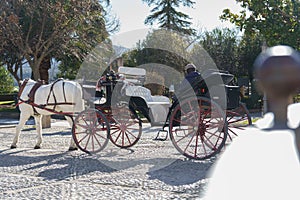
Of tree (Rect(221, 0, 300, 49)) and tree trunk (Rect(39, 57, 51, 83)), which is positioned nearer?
tree (Rect(221, 0, 300, 49))

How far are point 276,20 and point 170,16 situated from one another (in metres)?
22.8

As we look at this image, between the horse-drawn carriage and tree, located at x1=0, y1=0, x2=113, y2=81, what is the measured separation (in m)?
10.7

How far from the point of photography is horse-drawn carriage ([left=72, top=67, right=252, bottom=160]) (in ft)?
21.9

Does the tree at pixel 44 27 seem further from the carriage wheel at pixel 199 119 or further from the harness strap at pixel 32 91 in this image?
the carriage wheel at pixel 199 119

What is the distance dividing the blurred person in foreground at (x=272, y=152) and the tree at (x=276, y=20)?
41.9 ft

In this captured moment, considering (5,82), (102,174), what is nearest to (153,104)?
(102,174)

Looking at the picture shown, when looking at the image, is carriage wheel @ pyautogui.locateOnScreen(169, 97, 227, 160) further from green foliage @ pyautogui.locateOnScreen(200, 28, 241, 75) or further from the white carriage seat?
green foliage @ pyautogui.locateOnScreen(200, 28, 241, 75)

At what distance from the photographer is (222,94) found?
6.89 meters

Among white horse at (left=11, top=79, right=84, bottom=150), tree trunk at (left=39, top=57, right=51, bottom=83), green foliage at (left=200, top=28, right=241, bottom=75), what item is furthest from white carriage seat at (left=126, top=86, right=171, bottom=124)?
green foliage at (left=200, top=28, right=241, bottom=75)

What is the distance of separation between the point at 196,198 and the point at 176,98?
285 cm

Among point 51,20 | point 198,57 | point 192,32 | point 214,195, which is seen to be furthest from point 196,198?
point 192,32

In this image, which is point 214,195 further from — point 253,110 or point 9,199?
point 253,110

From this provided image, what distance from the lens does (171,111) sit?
727cm

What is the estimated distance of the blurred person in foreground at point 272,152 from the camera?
0.72 metres
